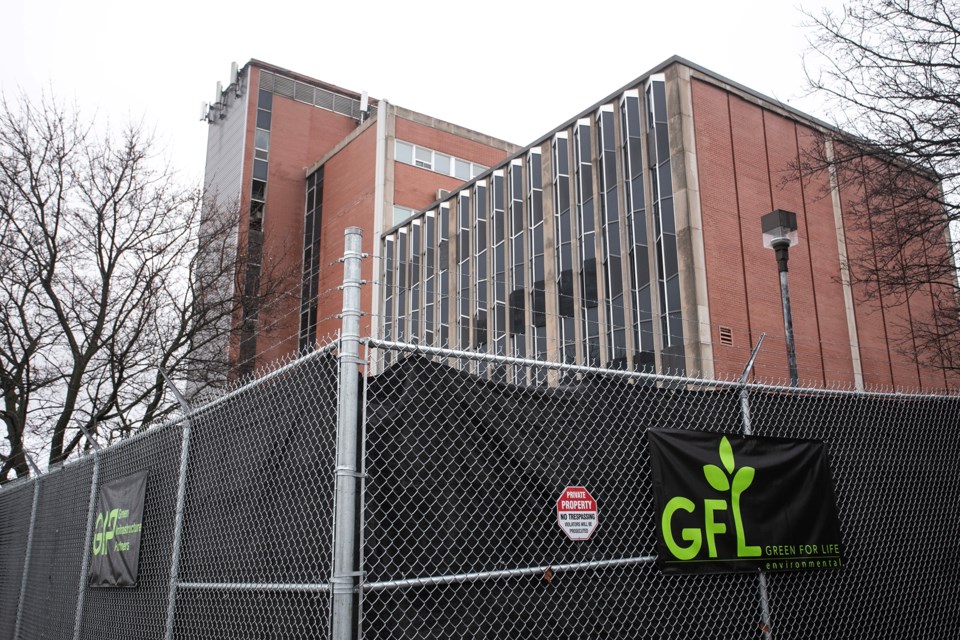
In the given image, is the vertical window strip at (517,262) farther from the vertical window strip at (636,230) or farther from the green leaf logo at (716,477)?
the green leaf logo at (716,477)

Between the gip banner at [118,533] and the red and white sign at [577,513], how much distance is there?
3.13m

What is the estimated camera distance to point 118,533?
18.7ft

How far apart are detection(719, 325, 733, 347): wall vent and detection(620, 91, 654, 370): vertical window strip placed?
2.07 metres

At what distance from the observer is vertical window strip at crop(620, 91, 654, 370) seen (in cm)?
2369

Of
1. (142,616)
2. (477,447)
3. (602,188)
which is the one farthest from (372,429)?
(602,188)

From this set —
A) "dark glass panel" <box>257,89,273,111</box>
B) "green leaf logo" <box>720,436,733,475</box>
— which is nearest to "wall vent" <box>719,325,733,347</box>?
"green leaf logo" <box>720,436,733,475</box>

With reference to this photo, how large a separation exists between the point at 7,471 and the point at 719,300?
1897 cm

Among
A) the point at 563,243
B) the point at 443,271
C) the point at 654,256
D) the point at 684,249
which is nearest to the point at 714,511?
the point at 684,249

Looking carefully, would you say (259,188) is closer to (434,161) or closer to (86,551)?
(434,161)

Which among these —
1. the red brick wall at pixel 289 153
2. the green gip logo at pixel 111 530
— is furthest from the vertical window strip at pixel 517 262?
the green gip logo at pixel 111 530

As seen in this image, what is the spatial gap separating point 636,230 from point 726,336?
4.68 m

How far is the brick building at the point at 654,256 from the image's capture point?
2286 cm

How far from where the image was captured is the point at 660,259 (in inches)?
939

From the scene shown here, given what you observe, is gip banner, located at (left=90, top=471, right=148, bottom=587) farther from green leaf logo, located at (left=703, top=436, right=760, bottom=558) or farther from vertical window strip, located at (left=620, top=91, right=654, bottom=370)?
vertical window strip, located at (left=620, top=91, right=654, bottom=370)
